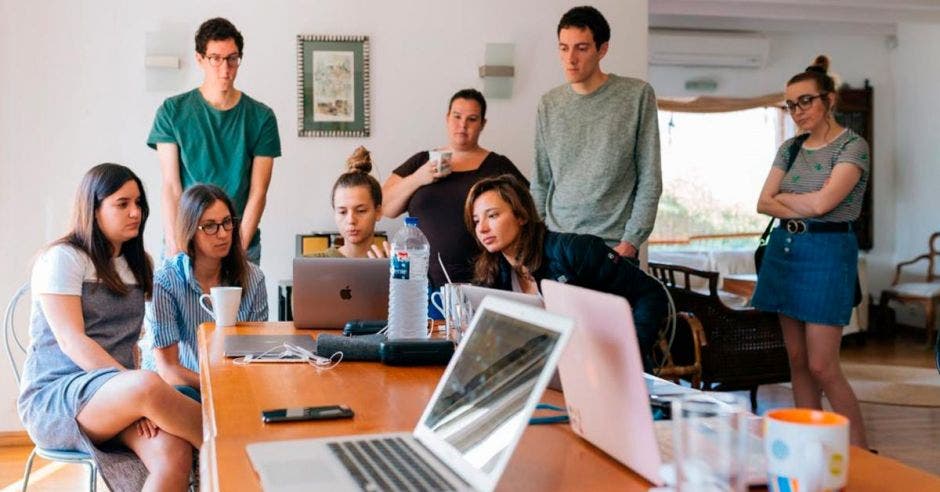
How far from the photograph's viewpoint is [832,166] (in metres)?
3.30

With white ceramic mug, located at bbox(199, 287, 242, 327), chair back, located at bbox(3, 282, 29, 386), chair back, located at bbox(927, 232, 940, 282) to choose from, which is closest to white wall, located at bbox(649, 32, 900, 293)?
chair back, located at bbox(927, 232, 940, 282)

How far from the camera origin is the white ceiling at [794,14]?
639cm

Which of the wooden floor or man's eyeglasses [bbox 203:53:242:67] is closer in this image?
man's eyeglasses [bbox 203:53:242:67]

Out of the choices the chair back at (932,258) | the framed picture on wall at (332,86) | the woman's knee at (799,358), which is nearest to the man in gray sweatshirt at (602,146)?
the woman's knee at (799,358)

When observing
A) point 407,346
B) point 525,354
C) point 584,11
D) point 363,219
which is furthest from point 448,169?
point 525,354

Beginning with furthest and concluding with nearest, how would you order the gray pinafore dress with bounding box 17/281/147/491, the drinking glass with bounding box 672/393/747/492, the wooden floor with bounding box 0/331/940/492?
the wooden floor with bounding box 0/331/940/492 → the gray pinafore dress with bounding box 17/281/147/491 → the drinking glass with bounding box 672/393/747/492

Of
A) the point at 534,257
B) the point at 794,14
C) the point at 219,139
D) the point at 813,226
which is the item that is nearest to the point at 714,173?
the point at 794,14

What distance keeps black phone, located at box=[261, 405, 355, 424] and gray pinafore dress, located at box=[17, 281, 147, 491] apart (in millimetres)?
998

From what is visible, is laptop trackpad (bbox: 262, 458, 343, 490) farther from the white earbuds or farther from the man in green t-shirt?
the man in green t-shirt

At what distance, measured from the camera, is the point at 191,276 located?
2.66 metres

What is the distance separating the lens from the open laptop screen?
100 cm

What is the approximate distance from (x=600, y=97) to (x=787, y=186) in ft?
2.72

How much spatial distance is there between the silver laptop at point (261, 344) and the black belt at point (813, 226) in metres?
1.99

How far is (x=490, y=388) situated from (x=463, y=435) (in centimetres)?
6
